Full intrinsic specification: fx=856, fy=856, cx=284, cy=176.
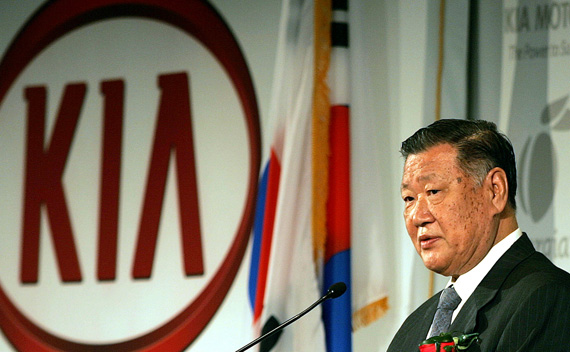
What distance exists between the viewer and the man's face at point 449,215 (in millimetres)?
Answer: 2031

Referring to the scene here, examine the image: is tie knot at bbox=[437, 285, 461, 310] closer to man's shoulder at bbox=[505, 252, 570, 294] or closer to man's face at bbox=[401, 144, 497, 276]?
man's face at bbox=[401, 144, 497, 276]

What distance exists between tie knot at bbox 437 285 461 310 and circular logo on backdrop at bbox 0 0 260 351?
2.07 m

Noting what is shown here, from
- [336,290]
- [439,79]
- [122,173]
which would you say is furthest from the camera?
[122,173]

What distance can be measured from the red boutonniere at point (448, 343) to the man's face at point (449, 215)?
291mm

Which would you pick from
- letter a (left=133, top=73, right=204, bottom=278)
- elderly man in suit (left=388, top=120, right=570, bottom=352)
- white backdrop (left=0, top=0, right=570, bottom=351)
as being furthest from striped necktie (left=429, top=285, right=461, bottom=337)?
letter a (left=133, top=73, right=204, bottom=278)

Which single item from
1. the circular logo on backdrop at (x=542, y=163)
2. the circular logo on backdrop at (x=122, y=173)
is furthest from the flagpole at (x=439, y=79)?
the circular logo on backdrop at (x=122, y=173)

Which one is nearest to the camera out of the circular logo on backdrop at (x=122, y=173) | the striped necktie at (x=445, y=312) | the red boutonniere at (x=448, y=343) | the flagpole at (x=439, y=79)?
the red boutonniere at (x=448, y=343)

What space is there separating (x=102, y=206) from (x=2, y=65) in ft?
3.34

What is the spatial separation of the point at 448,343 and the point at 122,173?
292 cm

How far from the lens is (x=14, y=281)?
448 centimetres

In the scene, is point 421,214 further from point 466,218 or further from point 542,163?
point 542,163

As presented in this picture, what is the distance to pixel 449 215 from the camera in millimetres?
2035

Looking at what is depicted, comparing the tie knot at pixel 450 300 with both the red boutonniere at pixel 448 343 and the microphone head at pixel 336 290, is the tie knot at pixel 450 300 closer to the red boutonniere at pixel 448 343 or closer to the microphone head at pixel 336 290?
the red boutonniere at pixel 448 343

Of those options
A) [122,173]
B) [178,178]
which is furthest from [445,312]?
[122,173]
